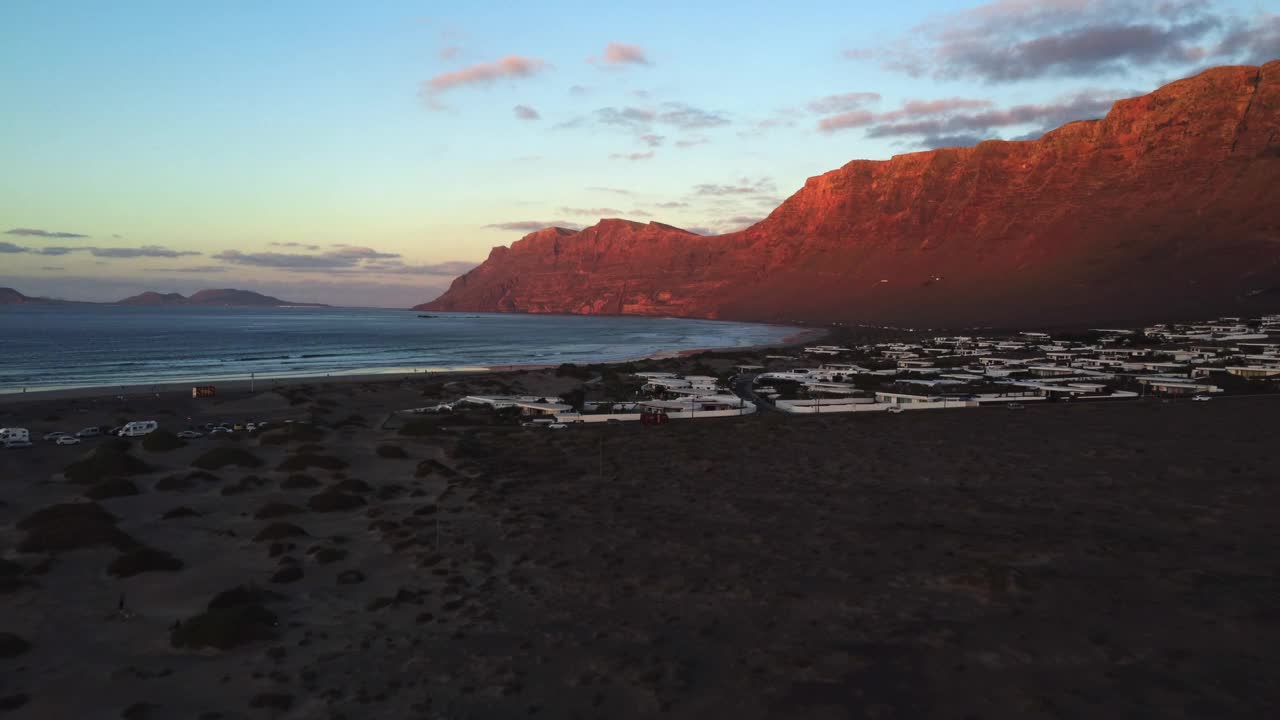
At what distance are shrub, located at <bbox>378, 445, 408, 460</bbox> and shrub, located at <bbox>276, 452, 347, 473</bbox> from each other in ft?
11.4

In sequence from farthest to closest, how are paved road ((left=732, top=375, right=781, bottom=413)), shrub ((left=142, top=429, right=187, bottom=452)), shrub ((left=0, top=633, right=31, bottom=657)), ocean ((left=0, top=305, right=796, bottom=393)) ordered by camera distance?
1. ocean ((left=0, top=305, right=796, bottom=393))
2. paved road ((left=732, top=375, right=781, bottom=413))
3. shrub ((left=142, top=429, right=187, bottom=452))
4. shrub ((left=0, top=633, right=31, bottom=657))

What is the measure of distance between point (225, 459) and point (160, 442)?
6.36 m

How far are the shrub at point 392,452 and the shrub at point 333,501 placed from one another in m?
10.3

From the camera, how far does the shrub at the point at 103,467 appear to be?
115ft

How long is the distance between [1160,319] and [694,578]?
204 metres

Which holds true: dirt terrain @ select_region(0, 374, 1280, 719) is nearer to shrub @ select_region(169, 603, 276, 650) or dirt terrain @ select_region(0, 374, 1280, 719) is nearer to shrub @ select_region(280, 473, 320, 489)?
shrub @ select_region(169, 603, 276, 650)

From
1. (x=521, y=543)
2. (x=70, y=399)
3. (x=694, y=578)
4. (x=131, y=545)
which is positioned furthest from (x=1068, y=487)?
(x=70, y=399)

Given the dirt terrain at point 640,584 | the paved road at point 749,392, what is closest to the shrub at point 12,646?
the dirt terrain at point 640,584

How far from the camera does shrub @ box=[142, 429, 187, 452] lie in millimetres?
42097

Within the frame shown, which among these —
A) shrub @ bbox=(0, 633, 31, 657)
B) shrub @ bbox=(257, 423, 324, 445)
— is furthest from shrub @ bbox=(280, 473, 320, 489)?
shrub @ bbox=(0, 633, 31, 657)

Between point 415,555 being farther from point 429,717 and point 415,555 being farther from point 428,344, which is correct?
point 428,344

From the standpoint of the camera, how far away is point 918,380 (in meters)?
83.6

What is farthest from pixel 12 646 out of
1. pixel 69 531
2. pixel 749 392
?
pixel 749 392

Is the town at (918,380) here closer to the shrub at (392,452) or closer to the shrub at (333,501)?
the shrub at (392,452)
